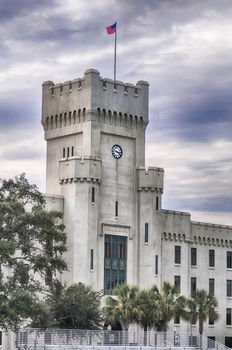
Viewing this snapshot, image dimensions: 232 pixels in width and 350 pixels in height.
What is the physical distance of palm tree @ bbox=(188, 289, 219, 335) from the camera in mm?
98188

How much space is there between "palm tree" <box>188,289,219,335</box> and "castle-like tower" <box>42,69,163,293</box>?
6948mm

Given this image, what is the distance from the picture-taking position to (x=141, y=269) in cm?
10369

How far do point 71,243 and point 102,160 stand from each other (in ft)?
32.1

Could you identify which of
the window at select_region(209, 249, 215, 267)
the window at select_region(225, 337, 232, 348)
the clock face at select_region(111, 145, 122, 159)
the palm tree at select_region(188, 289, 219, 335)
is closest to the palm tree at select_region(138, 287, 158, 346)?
the palm tree at select_region(188, 289, 219, 335)

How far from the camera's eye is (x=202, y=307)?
99.2 meters

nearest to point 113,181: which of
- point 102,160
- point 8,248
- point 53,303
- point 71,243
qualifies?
point 102,160

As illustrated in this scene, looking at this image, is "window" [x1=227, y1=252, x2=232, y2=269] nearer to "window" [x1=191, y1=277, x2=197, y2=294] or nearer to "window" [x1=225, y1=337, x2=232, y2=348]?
"window" [x1=191, y1=277, x2=197, y2=294]

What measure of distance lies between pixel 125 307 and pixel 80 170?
17.9 meters

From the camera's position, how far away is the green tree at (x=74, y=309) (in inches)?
3123

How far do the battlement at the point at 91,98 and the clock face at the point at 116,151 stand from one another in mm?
3573

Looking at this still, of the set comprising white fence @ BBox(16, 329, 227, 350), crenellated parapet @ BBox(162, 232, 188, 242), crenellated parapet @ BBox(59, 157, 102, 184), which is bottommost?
white fence @ BBox(16, 329, 227, 350)

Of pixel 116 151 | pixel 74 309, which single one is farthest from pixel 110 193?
pixel 74 309

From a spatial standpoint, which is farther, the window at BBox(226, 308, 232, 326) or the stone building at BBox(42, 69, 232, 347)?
the window at BBox(226, 308, 232, 326)

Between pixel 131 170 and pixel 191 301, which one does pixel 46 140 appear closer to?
pixel 131 170
